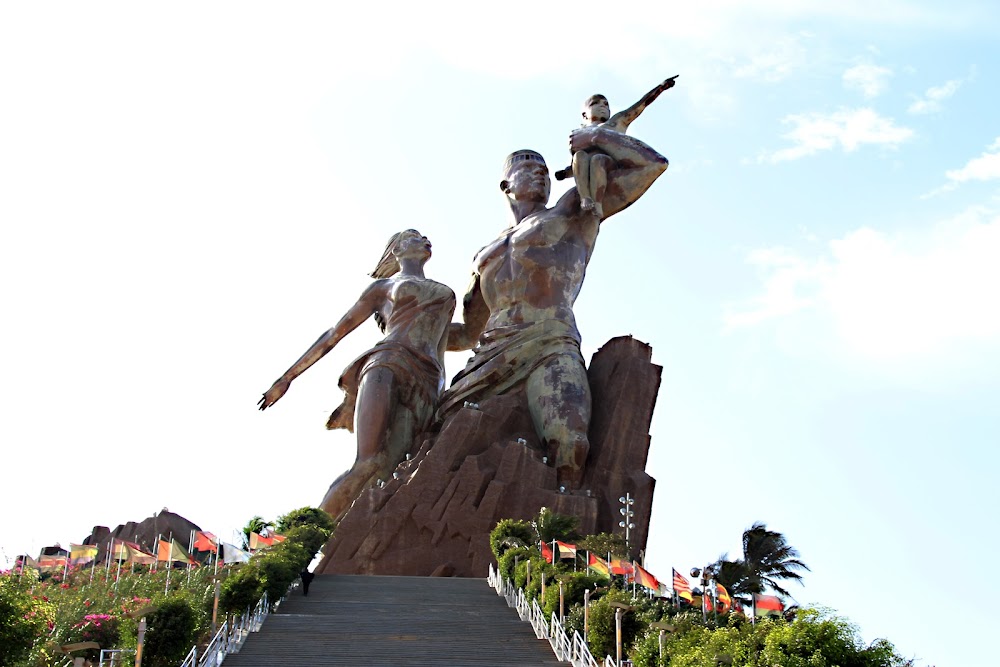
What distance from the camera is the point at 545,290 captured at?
24719 millimetres

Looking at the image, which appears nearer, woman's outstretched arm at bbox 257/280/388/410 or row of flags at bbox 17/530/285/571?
row of flags at bbox 17/530/285/571

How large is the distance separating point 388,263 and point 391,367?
11.6 ft

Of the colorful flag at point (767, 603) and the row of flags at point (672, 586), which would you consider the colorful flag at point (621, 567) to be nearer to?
the row of flags at point (672, 586)

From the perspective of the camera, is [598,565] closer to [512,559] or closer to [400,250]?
[512,559]

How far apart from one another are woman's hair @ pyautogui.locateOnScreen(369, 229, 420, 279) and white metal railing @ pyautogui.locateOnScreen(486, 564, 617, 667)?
11.4m

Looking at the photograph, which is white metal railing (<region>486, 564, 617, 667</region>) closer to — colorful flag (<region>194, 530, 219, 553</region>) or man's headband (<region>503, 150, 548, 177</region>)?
colorful flag (<region>194, 530, 219, 553</region>)

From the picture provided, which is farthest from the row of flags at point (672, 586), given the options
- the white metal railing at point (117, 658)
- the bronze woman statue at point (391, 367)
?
the bronze woman statue at point (391, 367)

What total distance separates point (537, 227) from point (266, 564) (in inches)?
454

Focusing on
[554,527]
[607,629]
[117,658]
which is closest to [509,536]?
[554,527]

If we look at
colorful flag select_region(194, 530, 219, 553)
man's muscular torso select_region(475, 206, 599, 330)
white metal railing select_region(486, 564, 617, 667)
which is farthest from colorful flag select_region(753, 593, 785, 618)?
man's muscular torso select_region(475, 206, 599, 330)

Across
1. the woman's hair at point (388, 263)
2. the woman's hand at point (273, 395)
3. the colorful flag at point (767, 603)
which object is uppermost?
the woman's hair at point (388, 263)

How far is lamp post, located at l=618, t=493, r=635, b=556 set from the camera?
20.9 m

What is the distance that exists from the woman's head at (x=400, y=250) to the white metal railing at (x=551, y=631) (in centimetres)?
1095

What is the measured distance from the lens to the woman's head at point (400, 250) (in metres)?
27.3
